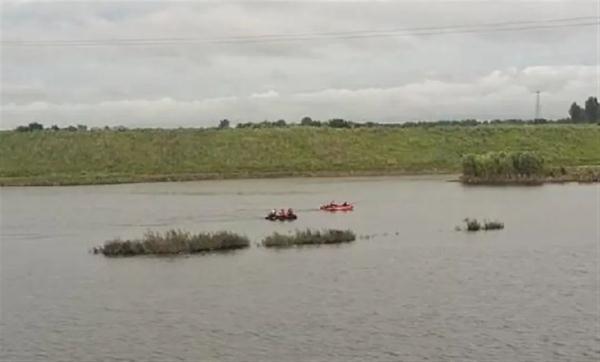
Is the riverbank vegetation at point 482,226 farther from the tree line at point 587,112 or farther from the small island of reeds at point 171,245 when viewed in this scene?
the tree line at point 587,112

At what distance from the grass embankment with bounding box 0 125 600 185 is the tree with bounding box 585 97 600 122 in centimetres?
6251

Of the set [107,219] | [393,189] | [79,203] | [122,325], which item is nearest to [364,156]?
[393,189]

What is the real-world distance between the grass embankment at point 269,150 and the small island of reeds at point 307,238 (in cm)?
5192

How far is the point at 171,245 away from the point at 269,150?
7245 centimetres

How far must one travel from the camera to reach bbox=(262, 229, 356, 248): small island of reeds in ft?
133

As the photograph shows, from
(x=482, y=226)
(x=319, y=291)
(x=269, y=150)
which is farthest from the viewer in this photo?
(x=269, y=150)

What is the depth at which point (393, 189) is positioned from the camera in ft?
242

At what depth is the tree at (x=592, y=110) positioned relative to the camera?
18045 centimetres

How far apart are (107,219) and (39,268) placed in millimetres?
16626

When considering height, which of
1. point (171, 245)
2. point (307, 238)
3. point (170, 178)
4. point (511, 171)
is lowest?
point (171, 245)

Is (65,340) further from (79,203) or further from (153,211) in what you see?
(79,203)

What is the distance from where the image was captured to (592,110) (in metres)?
182

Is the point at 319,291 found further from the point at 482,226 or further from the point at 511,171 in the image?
the point at 511,171

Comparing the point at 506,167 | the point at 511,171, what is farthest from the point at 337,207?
the point at 511,171
